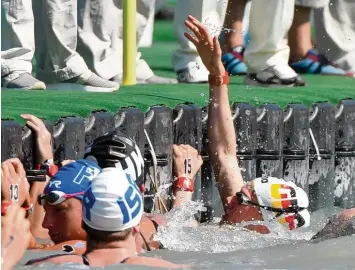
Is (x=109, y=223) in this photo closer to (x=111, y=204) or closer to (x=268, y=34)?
(x=111, y=204)

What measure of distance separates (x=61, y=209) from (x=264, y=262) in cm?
119

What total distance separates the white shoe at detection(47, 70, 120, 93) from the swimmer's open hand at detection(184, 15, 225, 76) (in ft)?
3.91

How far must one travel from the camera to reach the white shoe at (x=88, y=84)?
29.7 feet

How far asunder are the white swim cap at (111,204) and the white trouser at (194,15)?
3626mm

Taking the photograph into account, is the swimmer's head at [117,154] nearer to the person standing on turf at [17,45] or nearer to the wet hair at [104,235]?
the wet hair at [104,235]

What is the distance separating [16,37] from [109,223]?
9.42ft

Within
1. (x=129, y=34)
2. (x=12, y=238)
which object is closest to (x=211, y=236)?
(x=129, y=34)

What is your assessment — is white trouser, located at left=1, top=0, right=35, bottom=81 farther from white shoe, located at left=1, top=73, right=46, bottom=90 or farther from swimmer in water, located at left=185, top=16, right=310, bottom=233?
swimmer in water, located at left=185, top=16, right=310, bottom=233

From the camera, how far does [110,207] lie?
19.9 ft

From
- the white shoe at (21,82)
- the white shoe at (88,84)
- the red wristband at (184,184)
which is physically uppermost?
the white shoe at (21,82)

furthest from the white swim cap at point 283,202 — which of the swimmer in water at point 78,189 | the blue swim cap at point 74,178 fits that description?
the blue swim cap at point 74,178

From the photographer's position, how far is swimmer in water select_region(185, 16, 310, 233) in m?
7.71

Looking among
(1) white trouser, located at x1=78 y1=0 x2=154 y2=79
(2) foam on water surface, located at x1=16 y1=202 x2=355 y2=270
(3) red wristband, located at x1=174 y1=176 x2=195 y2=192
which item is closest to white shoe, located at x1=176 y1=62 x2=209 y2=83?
(1) white trouser, located at x1=78 y1=0 x2=154 y2=79

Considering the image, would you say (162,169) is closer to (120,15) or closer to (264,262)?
(264,262)
